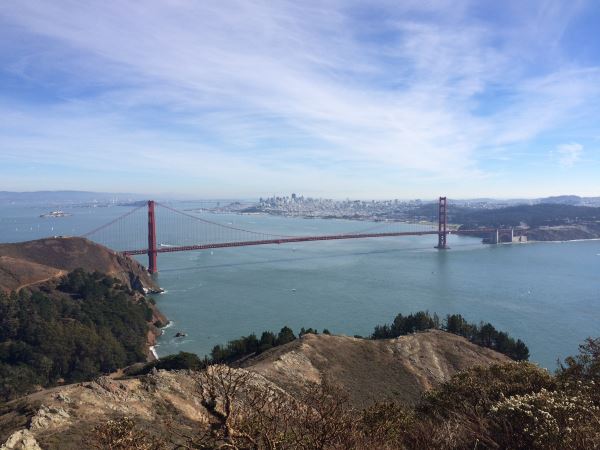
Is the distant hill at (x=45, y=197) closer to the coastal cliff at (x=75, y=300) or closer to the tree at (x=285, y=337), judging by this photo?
the coastal cliff at (x=75, y=300)

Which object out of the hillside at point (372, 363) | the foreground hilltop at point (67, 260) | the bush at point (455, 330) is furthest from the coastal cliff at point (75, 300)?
the bush at point (455, 330)

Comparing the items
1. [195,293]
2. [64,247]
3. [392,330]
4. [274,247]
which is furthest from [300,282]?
[274,247]

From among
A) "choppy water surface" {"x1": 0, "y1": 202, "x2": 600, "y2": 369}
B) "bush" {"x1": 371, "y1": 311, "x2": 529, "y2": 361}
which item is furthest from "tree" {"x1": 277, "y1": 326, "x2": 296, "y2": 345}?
"bush" {"x1": 371, "y1": 311, "x2": 529, "y2": 361}

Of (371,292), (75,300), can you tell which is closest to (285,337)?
(371,292)

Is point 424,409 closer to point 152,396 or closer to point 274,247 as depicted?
point 152,396

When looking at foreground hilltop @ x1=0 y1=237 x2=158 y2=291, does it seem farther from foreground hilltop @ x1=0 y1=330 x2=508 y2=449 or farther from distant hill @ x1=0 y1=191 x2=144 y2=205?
distant hill @ x1=0 y1=191 x2=144 y2=205

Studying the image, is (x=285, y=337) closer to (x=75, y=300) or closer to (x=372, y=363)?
(x=372, y=363)
